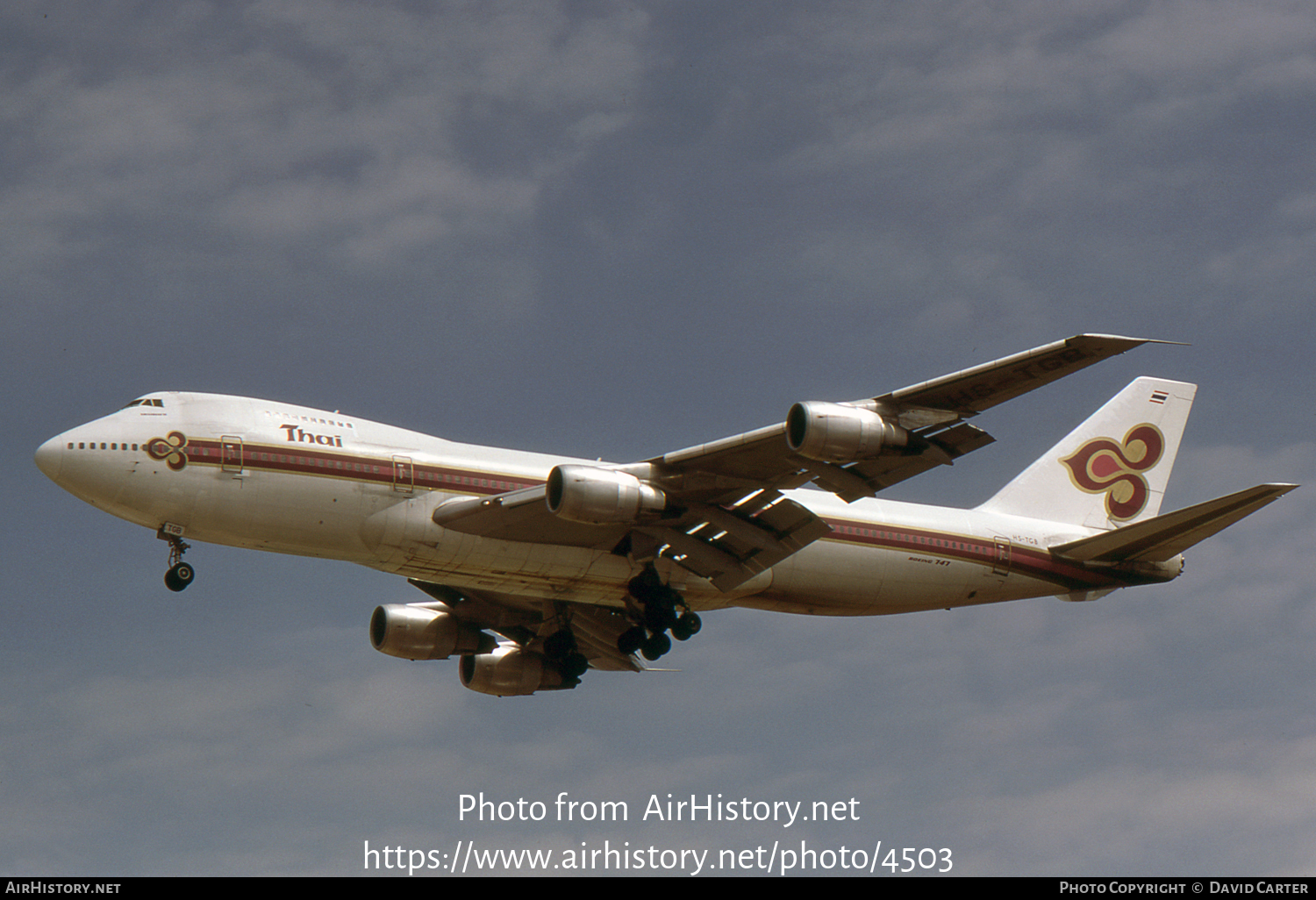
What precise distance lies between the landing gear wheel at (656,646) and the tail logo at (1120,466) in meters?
14.8

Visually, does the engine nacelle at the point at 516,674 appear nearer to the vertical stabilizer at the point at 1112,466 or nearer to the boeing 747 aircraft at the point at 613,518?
the boeing 747 aircraft at the point at 613,518

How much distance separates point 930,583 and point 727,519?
6.99 metres

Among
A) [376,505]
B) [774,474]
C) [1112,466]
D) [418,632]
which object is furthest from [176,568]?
[1112,466]

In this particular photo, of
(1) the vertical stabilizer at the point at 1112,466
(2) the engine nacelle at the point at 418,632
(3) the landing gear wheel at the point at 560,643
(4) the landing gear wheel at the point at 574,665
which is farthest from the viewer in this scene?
(1) the vertical stabilizer at the point at 1112,466

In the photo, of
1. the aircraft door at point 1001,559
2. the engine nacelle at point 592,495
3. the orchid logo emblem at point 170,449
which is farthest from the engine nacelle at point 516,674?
the orchid logo emblem at point 170,449

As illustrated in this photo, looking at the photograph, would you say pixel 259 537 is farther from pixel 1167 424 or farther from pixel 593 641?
pixel 1167 424

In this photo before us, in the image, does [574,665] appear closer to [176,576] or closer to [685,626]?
[685,626]

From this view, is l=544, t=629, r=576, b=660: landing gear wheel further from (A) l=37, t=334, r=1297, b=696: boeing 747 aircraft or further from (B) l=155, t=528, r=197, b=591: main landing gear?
(B) l=155, t=528, r=197, b=591: main landing gear

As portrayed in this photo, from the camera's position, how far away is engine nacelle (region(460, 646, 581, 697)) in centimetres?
4212

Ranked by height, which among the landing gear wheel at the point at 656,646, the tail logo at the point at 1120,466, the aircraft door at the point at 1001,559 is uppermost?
the tail logo at the point at 1120,466

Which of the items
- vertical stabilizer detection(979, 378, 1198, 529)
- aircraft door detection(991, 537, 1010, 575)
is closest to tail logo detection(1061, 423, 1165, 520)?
vertical stabilizer detection(979, 378, 1198, 529)

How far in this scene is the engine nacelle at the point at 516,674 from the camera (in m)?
Result: 42.1

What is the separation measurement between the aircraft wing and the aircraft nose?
8.28 metres

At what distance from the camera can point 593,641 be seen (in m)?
41.2
